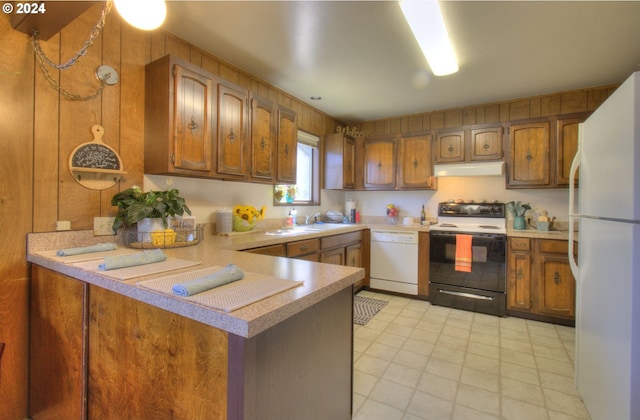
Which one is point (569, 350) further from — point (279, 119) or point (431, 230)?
point (279, 119)

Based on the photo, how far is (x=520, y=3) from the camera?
1.80 meters

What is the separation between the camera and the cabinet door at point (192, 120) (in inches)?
75.9

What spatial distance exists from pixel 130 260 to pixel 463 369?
2.21 m

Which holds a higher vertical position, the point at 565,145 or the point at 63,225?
the point at 565,145

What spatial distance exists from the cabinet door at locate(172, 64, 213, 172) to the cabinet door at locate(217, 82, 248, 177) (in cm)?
11

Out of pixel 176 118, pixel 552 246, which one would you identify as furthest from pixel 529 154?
pixel 176 118

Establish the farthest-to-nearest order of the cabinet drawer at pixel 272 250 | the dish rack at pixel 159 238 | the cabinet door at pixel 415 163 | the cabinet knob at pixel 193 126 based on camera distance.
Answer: the cabinet door at pixel 415 163, the cabinet drawer at pixel 272 250, the cabinet knob at pixel 193 126, the dish rack at pixel 159 238

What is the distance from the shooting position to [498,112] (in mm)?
3582

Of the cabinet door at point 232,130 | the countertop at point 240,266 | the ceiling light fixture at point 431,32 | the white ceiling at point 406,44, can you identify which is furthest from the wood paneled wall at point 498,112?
the countertop at point 240,266

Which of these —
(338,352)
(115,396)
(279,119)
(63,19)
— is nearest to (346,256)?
(279,119)

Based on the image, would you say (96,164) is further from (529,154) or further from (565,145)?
(565,145)

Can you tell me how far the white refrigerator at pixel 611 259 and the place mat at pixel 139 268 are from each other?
1815mm

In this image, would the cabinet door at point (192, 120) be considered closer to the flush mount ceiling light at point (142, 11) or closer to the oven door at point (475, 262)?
the flush mount ceiling light at point (142, 11)

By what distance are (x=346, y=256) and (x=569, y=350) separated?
2.07 meters
